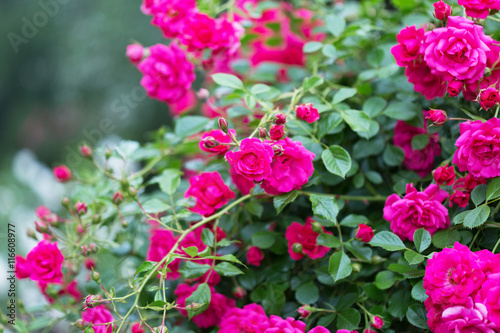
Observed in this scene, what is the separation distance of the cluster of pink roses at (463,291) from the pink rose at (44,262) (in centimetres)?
47

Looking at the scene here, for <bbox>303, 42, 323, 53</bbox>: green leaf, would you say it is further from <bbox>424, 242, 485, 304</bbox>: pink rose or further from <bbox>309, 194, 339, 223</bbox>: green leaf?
<bbox>424, 242, 485, 304</bbox>: pink rose

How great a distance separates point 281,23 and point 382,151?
0.47m

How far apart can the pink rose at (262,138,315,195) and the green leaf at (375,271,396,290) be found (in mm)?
157

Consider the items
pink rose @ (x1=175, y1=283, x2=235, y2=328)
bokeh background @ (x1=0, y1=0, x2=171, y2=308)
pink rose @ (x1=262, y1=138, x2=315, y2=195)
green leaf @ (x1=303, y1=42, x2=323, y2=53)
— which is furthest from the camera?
bokeh background @ (x1=0, y1=0, x2=171, y2=308)

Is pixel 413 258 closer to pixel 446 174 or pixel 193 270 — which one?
pixel 446 174

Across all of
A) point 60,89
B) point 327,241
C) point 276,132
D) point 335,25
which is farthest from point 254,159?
point 60,89

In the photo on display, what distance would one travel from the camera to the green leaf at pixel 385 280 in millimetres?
564

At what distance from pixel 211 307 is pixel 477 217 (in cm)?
36

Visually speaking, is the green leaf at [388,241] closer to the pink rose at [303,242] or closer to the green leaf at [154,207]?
the pink rose at [303,242]

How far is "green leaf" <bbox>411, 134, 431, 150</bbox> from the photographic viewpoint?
633mm

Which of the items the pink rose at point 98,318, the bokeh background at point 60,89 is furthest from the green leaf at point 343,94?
the bokeh background at point 60,89

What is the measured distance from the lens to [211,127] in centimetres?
70

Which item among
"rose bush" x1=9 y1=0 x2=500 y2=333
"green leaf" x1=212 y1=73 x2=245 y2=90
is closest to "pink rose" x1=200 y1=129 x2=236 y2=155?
"rose bush" x1=9 y1=0 x2=500 y2=333

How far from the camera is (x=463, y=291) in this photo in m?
0.46
